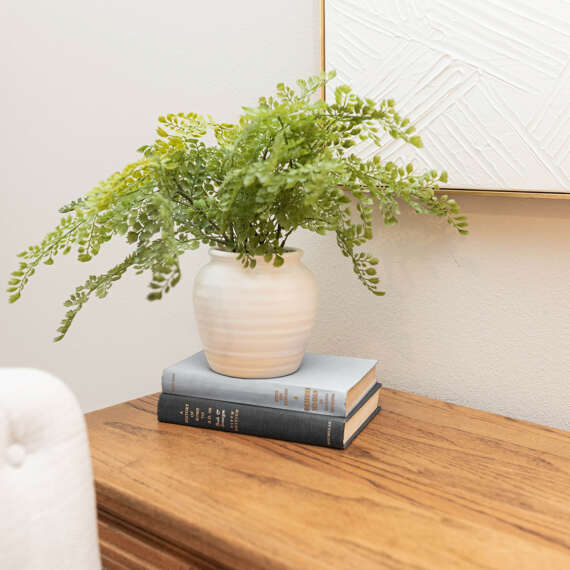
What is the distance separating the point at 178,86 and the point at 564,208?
78 centimetres

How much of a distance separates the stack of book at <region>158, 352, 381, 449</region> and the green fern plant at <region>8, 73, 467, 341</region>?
0.16 meters

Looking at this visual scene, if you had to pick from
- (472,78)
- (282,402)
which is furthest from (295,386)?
(472,78)

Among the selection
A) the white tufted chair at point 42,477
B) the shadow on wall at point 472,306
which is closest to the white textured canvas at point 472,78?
the shadow on wall at point 472,306

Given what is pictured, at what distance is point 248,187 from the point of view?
0.78 meters

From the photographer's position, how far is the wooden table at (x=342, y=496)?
581mm

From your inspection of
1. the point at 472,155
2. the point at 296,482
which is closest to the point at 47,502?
the point at 296,482

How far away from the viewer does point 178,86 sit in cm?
123

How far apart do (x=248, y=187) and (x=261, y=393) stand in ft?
0.91

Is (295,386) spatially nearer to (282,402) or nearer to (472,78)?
(282,402)

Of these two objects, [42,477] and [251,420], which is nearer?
[42,477]

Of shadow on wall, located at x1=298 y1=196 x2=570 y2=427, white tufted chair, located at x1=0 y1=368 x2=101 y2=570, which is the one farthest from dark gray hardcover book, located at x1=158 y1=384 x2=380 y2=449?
white tufted chair, located at x1=0 y1=368 x2=101 y2=570

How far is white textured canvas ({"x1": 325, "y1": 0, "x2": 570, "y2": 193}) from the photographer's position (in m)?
0.80

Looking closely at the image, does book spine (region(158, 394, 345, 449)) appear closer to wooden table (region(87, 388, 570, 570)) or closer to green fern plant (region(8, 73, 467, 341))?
wooden table (region(87, 388, 570, 570))

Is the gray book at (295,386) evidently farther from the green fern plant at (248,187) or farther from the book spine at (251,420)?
the green fern plant at (248,187)
